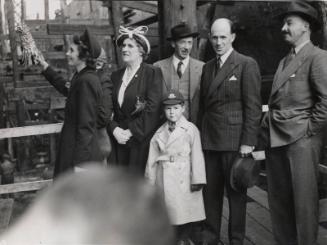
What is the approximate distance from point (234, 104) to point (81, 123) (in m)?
1.36

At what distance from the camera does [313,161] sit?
3727 millimetres

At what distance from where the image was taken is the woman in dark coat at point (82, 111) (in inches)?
144

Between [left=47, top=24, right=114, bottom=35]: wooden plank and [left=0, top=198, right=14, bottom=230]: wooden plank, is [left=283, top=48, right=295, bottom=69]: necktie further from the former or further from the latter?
[left=47, top=24, right=114, bottom=35]: wooden plank

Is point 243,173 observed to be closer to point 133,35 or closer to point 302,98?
point 302,98

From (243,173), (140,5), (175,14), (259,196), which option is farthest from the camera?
(140,5)

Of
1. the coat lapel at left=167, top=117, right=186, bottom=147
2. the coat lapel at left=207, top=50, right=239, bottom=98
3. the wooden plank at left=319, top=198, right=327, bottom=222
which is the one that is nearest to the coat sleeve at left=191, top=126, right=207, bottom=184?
the coat lapel at left=167, top=117, right=186, bottom=147

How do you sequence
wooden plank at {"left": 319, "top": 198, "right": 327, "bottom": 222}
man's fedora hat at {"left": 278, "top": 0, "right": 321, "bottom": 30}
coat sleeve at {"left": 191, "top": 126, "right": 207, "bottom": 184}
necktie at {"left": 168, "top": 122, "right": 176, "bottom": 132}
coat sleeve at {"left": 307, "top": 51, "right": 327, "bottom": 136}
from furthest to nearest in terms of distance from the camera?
wooden plank at {"left": 319, "top": 198, "right": 327, "bottom": 222} < necktie at {"left": 168, "top": 122, "right": 176, "bottom": 132} < coat sleeve at {"left": 191, "top": 126, "right": 207, "bottom": 184} < man's fedora hat at {"left": 278, "top": 0, "right": 321, "bottom": 30} < coat sleeve at {"left": 307, "top": 51, "right": 327, "bottom": 136}

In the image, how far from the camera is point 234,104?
4.00 metres

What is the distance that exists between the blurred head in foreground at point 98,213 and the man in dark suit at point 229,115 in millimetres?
3038

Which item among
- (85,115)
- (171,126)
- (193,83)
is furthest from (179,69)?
(85,115)

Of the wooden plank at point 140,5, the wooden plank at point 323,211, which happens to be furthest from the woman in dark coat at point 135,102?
the wooden plank at point 140,5

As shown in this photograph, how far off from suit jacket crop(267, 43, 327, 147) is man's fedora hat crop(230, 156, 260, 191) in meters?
0.27

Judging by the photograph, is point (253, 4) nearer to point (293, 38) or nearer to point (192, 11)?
point (192, 11)

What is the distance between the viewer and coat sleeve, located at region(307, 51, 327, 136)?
3565 mm
